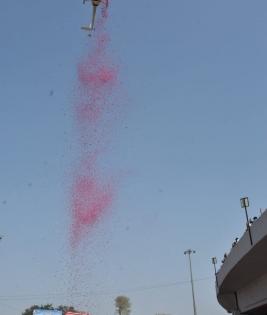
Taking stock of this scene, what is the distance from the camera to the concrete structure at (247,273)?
3086 cm

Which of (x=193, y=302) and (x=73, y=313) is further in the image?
(x=193, y=302)

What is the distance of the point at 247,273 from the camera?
139 ft

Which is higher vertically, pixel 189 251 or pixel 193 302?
pixel 189 251

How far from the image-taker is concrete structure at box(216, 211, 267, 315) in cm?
3086

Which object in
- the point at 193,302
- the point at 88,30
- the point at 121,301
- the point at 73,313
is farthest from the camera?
the point at 121,301

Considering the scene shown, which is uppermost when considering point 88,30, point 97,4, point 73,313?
point 97,4

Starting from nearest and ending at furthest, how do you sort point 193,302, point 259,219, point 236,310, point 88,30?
Answer: point 259,219 → point 88,30 → point 236,310 → point 193,302

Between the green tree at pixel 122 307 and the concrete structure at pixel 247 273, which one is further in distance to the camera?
the green tree at pixel 122 307

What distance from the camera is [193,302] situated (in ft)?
317

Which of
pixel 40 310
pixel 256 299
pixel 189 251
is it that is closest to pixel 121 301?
pixel 189 251

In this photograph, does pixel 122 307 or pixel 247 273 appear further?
pixel 122 307

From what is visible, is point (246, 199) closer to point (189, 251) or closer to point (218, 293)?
point (218, 293)

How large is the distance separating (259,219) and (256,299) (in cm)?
1863

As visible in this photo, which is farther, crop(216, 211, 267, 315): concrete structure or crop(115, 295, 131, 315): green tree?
crop(115, 295, 131, 315): green tree
